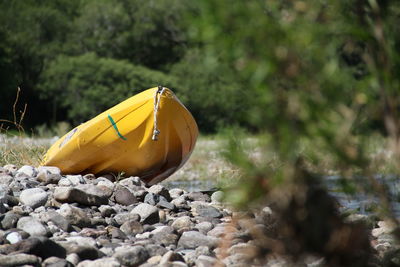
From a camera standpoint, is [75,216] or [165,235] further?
[75,216]

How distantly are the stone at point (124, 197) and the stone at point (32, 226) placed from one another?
1223 millimetres

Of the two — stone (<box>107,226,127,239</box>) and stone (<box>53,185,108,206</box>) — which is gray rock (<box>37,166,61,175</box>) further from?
stone (<box>107,226,127,239</box>)

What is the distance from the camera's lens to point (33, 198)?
527 cm

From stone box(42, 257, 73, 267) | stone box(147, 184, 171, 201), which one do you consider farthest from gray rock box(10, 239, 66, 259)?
stone box(147, 184, 171, 201)

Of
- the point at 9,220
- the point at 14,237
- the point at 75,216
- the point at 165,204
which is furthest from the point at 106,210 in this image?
the point at 14,237

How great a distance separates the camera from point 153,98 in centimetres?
695

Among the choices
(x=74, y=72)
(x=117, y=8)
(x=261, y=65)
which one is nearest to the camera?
(x=261, y=65)

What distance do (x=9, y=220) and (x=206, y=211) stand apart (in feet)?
5.74

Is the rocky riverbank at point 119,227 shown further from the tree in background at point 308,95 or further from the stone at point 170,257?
the tree in background at point 308,95

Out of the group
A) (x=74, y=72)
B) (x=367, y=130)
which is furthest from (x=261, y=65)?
(x=74, y=72)

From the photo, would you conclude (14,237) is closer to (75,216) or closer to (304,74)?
(75,216)

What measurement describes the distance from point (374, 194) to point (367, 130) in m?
0.25

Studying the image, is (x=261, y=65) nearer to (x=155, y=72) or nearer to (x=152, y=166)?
(x=152, y=166)

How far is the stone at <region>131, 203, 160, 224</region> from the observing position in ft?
16.9
